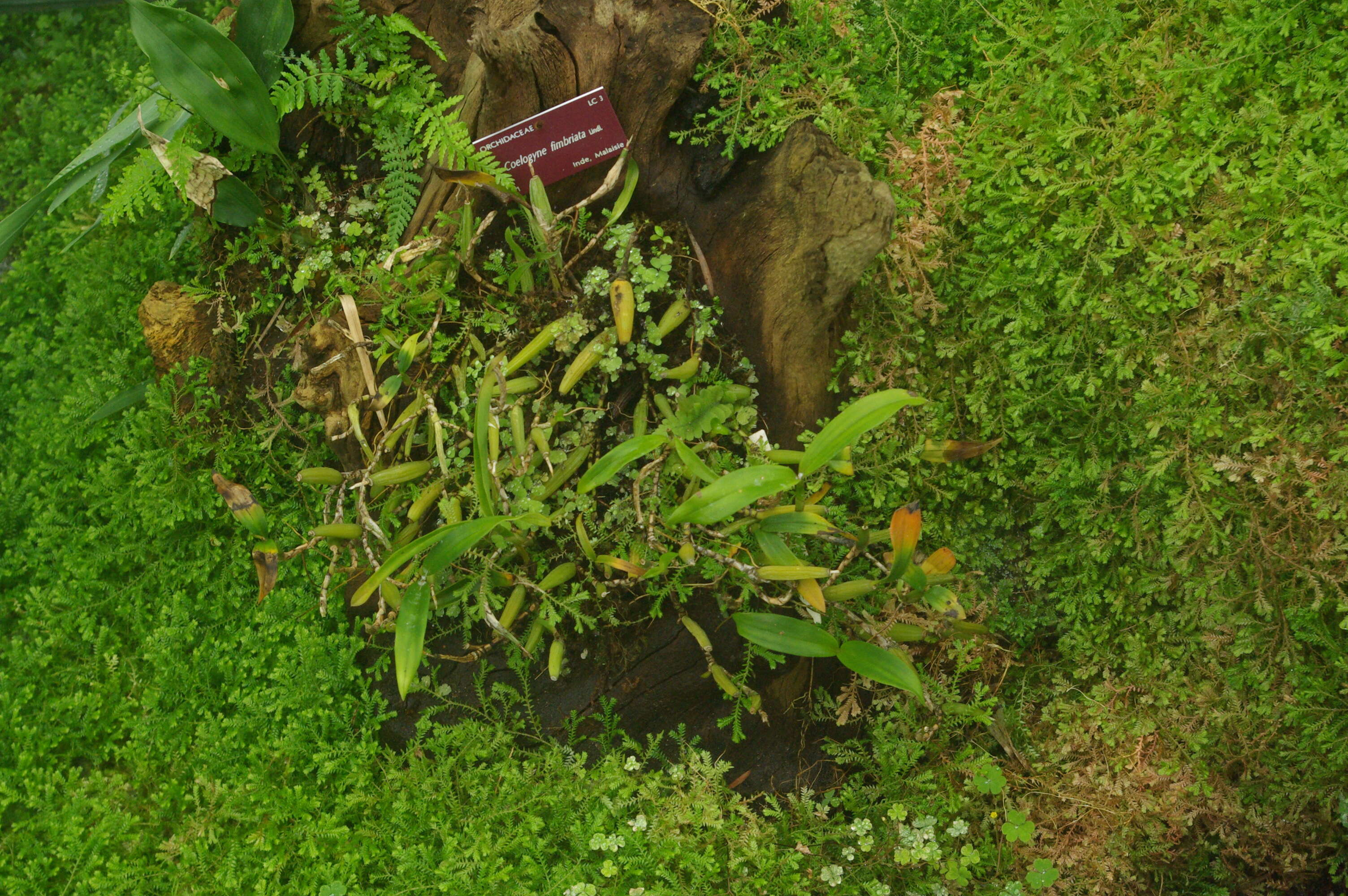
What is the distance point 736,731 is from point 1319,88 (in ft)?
7.54

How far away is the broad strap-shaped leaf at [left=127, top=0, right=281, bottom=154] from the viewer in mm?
2416

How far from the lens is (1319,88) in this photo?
222cm

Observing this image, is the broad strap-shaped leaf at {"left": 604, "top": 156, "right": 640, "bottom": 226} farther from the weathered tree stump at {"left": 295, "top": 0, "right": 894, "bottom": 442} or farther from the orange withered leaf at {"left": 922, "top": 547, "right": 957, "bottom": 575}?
the orange withered leaf at {"left": 922, "top": 547, "right": 957, "bottom": 575}

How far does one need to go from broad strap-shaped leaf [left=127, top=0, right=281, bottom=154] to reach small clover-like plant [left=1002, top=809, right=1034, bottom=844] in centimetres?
303

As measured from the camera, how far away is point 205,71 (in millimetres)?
2502

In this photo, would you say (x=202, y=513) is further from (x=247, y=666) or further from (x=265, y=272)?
(x=265, y=272)

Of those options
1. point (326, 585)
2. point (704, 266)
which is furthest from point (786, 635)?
point (326, 585)

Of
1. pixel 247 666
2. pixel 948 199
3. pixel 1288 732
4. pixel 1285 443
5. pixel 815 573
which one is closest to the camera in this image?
pixel 815 573

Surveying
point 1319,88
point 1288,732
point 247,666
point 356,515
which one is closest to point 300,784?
point 247,666

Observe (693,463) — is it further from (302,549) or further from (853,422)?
(302,549)

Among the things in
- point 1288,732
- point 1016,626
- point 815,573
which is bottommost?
point 1288,732

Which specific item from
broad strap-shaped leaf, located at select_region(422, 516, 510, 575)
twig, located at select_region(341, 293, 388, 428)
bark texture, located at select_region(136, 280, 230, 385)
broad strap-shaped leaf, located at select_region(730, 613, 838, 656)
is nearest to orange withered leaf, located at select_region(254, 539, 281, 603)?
twig, located at select_region(341, 293, 388, 428)

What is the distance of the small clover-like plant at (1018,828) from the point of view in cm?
247

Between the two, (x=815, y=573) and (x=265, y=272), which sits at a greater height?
(x=265, y=272)
